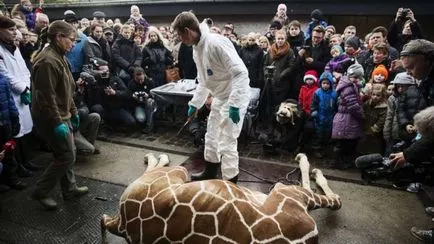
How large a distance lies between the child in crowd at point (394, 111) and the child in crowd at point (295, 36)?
2.45 meters

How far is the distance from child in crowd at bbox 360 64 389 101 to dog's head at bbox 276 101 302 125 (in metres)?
1.03

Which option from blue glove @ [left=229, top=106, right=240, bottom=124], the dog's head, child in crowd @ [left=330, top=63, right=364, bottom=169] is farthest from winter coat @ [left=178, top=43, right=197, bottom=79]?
blue glove @ [left=229, top=106, right=240, bottom=124]

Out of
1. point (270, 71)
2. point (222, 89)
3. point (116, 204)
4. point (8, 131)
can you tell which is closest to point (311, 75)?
point (270, 71)

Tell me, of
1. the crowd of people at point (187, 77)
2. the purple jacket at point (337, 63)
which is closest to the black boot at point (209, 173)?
the crowd of people at point (187, 77)

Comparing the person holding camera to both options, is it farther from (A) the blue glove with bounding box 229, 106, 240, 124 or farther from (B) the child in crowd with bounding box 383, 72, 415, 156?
(A) the blue glove with bounding box 229, 106, 240, 124

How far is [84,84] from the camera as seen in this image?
19.0ft

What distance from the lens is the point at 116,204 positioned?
4207 millimetres

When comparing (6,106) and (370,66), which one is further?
(370,66)

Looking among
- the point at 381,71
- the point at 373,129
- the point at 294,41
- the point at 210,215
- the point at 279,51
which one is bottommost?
the point at 373,129

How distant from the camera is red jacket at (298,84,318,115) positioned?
232 inches

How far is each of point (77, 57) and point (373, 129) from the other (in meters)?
5.28

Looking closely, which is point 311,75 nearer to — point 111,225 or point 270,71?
point 270,71

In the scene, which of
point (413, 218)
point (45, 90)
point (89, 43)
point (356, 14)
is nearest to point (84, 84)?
point (89, 43)

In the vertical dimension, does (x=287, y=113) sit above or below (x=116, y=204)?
above
